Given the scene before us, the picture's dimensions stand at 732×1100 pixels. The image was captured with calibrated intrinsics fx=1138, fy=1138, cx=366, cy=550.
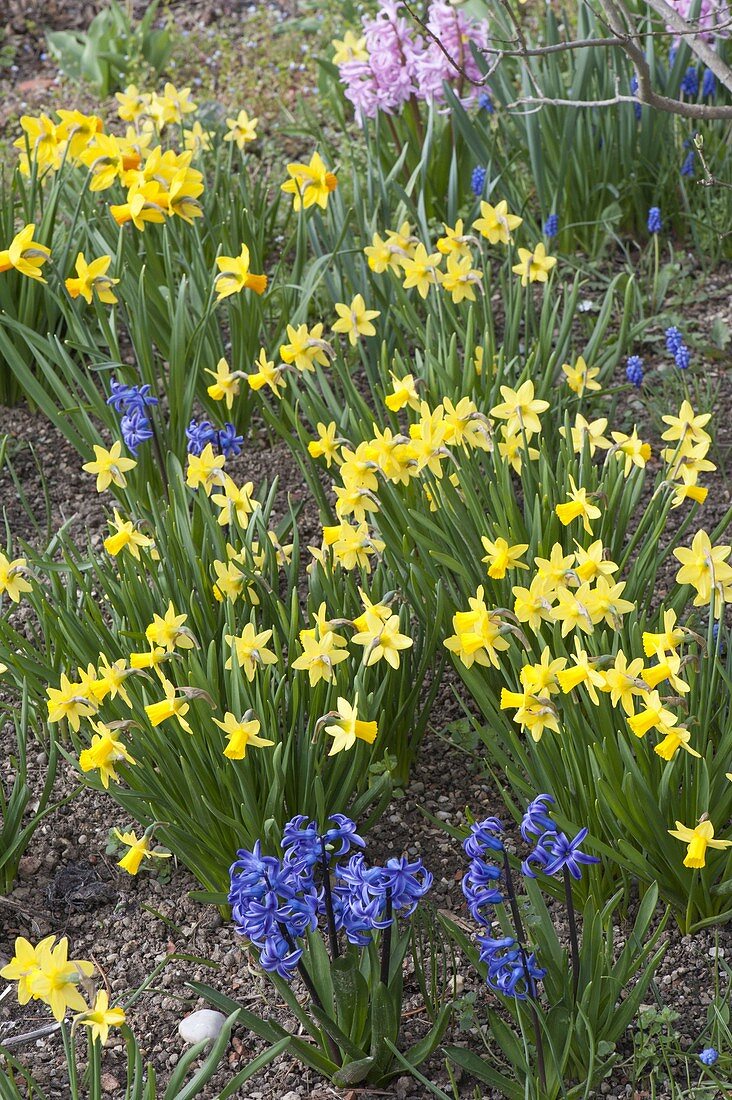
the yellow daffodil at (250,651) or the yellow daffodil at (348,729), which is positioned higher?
the yellow daffodil at (250,651)

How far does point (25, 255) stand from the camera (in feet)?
9.61

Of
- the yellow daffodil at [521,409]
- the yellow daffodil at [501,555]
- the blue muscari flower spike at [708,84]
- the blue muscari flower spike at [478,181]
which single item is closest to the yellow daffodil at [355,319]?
the yellow daffodil at [521,409]

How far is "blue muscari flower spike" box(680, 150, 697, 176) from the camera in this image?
379 cm

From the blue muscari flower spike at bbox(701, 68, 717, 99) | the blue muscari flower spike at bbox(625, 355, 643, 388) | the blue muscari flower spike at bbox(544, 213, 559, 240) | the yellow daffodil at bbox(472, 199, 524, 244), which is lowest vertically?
the blue muscari flower spike at bbox(625, 355, 643, 388)

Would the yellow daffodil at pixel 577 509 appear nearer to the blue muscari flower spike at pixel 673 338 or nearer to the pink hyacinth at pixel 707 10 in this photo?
the blue muscari flower spike at pixel 673 338

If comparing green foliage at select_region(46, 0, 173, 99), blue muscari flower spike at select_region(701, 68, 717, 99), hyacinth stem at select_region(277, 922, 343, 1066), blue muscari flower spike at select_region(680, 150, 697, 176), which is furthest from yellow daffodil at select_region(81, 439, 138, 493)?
green foliage at select_region(46, 0, 173, 99)

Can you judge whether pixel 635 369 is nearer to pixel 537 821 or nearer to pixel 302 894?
pixel 537 821

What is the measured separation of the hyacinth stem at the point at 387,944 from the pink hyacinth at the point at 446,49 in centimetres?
284

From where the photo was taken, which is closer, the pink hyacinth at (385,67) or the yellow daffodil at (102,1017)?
the yellow daffodil at (102,1017)

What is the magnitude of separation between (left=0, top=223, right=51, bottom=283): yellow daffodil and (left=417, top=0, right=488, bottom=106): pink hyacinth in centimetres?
149

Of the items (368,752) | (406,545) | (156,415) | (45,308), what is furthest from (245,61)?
(368,752)

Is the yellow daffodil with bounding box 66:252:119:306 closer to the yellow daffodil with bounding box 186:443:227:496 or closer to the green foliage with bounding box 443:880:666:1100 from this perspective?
the yellow daffodil with bounding box 186:443:227:496

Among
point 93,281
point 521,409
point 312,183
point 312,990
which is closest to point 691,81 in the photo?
point 312,183

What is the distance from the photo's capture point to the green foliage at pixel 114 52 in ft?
18.2
